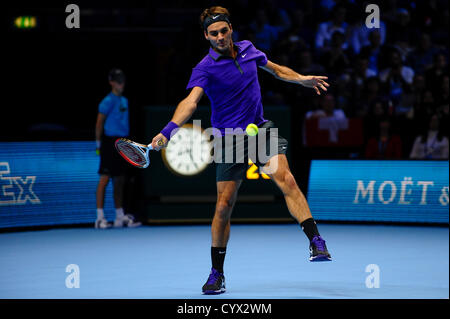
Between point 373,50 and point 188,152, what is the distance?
5.20 meters

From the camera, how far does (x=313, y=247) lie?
616 centimetres

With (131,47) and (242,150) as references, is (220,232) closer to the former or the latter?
(242,150)

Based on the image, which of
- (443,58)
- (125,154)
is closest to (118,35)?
(443,58)

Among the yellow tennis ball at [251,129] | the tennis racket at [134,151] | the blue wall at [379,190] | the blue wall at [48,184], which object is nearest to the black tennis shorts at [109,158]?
the blue wall at [48,184]

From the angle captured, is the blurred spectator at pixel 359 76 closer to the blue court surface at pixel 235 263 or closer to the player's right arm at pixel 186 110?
the blue court surface at pixel 235 263

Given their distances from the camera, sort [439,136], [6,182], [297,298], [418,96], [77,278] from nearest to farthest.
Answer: [297,298]
[77,278]
[6,182]
[439,136]
[418,96]

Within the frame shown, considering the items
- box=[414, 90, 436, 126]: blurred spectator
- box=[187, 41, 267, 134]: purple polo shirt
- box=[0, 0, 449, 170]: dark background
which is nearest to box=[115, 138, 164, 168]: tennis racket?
box=[187, 41, 267, 134]: purple polo shirt

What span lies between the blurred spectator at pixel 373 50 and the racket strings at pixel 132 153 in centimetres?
942

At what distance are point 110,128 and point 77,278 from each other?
12.3 ft

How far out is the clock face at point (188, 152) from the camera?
36.8 feet

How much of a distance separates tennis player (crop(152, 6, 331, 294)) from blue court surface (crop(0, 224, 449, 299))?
2.24 feet

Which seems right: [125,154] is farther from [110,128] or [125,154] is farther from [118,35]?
[118,35]

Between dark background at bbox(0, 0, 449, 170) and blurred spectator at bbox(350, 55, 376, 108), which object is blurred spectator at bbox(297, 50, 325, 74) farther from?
blurred spectator at bbox(350, 55, 376, 108)

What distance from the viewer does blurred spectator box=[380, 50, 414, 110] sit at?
1406 centimetres
